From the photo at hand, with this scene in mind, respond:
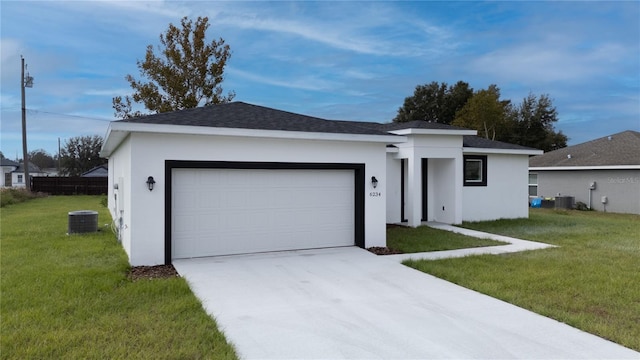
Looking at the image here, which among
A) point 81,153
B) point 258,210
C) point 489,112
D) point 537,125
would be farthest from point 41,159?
point 258,210

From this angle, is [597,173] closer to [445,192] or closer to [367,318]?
[445,192]

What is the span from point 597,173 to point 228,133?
19.3 meters

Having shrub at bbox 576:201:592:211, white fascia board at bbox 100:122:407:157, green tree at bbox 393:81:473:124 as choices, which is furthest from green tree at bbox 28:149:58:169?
shrub at bbox 576:201:592:211

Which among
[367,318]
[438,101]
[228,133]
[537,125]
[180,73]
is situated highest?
[438,101]

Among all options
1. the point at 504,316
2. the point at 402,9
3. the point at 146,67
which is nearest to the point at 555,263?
the point at 504,316

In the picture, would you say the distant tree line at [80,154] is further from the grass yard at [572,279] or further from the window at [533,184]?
the grass yard at [572,279]

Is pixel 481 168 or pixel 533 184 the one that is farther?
pixel 533 184

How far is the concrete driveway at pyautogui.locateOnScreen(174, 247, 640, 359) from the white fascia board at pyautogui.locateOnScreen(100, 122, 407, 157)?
2.35 metres

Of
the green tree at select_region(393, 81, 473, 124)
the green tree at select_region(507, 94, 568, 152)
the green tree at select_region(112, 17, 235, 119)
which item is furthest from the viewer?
the green tree at select_region(393, 81, 473, 124)

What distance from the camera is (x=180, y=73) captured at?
22.8 metres

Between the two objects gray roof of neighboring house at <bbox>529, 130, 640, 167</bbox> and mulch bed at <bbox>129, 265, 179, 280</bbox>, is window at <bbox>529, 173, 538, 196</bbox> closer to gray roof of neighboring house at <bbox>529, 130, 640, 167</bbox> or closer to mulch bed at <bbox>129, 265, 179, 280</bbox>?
gray roof of neighboring house at <bbox>529, 130, 640, 167</bbox>

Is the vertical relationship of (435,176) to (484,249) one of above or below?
above

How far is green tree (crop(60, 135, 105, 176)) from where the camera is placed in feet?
173

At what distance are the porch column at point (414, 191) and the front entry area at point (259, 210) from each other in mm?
3826
